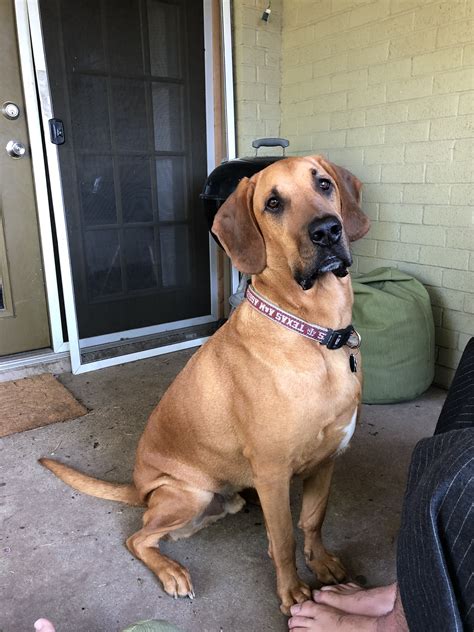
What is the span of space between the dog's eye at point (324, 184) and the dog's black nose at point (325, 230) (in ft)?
0.53

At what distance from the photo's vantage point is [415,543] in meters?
0.79

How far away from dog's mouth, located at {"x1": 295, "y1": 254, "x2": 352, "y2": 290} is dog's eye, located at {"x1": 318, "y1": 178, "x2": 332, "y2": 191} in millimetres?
223

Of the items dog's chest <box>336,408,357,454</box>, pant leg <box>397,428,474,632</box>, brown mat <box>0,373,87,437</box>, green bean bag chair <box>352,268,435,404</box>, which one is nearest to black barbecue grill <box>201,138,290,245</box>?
green bean bag chair <box>352,268,435,404</box>

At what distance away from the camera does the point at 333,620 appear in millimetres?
1210

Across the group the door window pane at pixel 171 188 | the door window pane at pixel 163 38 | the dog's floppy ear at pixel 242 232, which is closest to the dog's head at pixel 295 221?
the dog's floppy ear at pixel 242 232

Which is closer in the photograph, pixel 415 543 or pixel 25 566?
pixel 415 543

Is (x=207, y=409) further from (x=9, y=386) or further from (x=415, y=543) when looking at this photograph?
(x=9, y=386)

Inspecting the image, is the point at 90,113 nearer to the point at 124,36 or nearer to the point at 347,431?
the point at 124,36

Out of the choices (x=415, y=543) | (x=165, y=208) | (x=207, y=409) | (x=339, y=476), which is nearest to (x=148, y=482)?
(x=207, y=409)

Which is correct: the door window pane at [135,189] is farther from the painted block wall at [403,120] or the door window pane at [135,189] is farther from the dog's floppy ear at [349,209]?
the dog's floppy ear at [349,209]

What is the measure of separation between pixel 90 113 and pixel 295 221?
2215mm

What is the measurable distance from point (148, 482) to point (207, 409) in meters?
0.36

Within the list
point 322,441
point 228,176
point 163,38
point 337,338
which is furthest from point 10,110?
point 322,441

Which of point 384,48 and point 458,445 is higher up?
point 384,48
